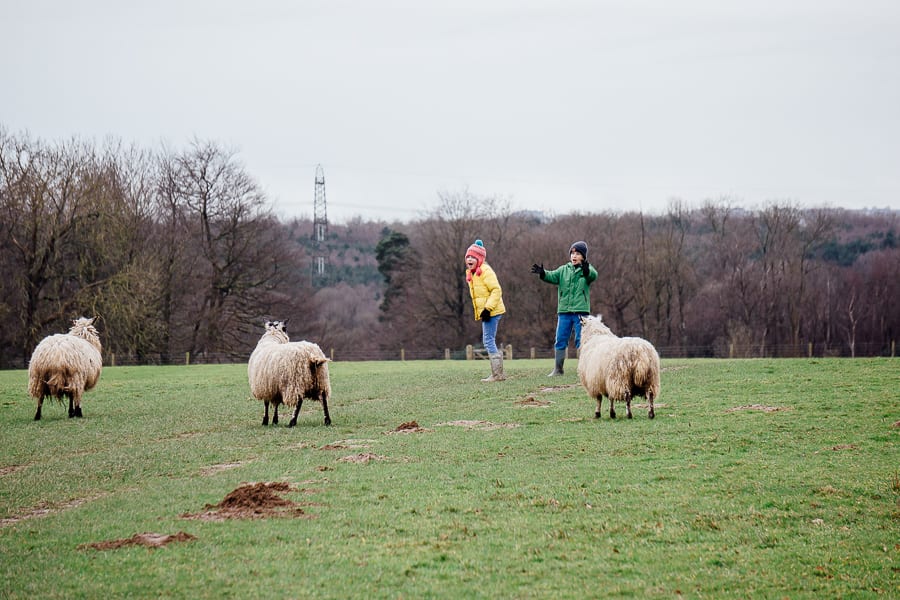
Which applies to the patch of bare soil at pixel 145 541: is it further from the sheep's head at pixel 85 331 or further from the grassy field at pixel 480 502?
the sheep's head at pixel 85 331

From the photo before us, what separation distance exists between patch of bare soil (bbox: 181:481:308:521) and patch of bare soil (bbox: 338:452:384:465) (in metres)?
2.20

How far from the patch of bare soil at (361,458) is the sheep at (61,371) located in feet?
26.7

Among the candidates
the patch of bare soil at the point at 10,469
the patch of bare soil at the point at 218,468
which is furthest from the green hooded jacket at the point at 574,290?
the patch of bare soil at the point at 10,469

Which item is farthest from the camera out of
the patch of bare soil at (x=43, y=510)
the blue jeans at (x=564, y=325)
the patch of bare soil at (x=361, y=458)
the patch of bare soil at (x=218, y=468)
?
the blue jeans at (x=564, y=325)

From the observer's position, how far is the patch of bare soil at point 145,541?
7539 mm

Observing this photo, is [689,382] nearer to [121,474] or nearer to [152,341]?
[121,474]

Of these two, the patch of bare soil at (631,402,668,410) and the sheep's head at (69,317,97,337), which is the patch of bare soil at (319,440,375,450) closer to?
the patch of bare soil at (631,402,668,410)

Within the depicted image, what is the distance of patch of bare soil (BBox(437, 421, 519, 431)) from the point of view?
1472 centimetres

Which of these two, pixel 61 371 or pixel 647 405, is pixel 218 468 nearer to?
pixel 61 371

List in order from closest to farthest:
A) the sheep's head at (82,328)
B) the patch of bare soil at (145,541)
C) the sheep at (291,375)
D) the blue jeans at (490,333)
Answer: the patch of bare soil at (145,541), the sheep at (291,375), the sheep's head at (82,328), the blue jeans at (490,333)

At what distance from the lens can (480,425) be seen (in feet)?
49.6

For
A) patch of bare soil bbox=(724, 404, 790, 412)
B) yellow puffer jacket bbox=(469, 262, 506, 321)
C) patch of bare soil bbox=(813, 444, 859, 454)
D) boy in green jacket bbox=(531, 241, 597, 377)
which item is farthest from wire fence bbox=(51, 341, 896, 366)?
patch of bare soil bbox=(813, 444, 859, 454)

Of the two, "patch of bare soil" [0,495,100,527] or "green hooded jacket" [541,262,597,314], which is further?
"green hooded jacket" [541,262,597,314]

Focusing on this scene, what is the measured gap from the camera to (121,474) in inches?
445
